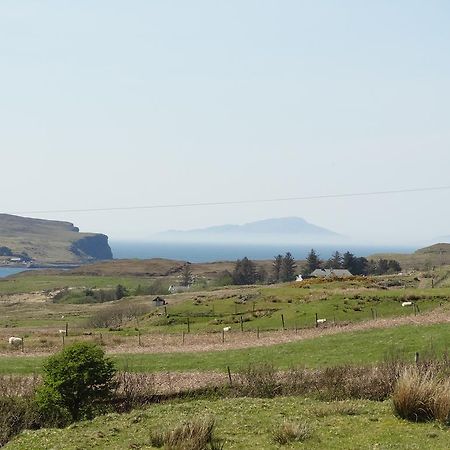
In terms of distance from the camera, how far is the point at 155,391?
27.6 m

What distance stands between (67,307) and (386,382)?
110 meters

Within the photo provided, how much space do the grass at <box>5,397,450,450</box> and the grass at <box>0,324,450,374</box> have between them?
41.8 ft

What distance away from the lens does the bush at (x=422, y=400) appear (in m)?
17.4

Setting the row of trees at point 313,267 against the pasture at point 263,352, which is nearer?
the pasture at point 263,352

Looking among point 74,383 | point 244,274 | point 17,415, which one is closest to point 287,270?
point 244,274

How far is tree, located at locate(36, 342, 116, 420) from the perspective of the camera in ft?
76.0

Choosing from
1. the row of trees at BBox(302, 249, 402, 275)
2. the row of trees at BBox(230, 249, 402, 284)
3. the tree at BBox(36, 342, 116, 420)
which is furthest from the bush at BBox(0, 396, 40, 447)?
the row of trees at BBox(302, 249, 402, 275)

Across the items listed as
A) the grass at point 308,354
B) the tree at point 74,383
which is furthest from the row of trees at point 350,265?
the tree at point 74,383

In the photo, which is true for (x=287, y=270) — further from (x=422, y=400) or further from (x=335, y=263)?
(x=422, y=400)

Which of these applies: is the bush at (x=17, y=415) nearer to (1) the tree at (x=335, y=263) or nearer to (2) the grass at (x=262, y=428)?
(2) the grass at (x=262, y=428)

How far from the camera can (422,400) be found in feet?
57.9

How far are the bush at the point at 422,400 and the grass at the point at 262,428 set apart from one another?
16.7 inches

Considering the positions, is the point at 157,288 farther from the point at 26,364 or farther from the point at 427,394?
the point at 427,394

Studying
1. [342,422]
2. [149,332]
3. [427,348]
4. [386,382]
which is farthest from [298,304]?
[342,422]
